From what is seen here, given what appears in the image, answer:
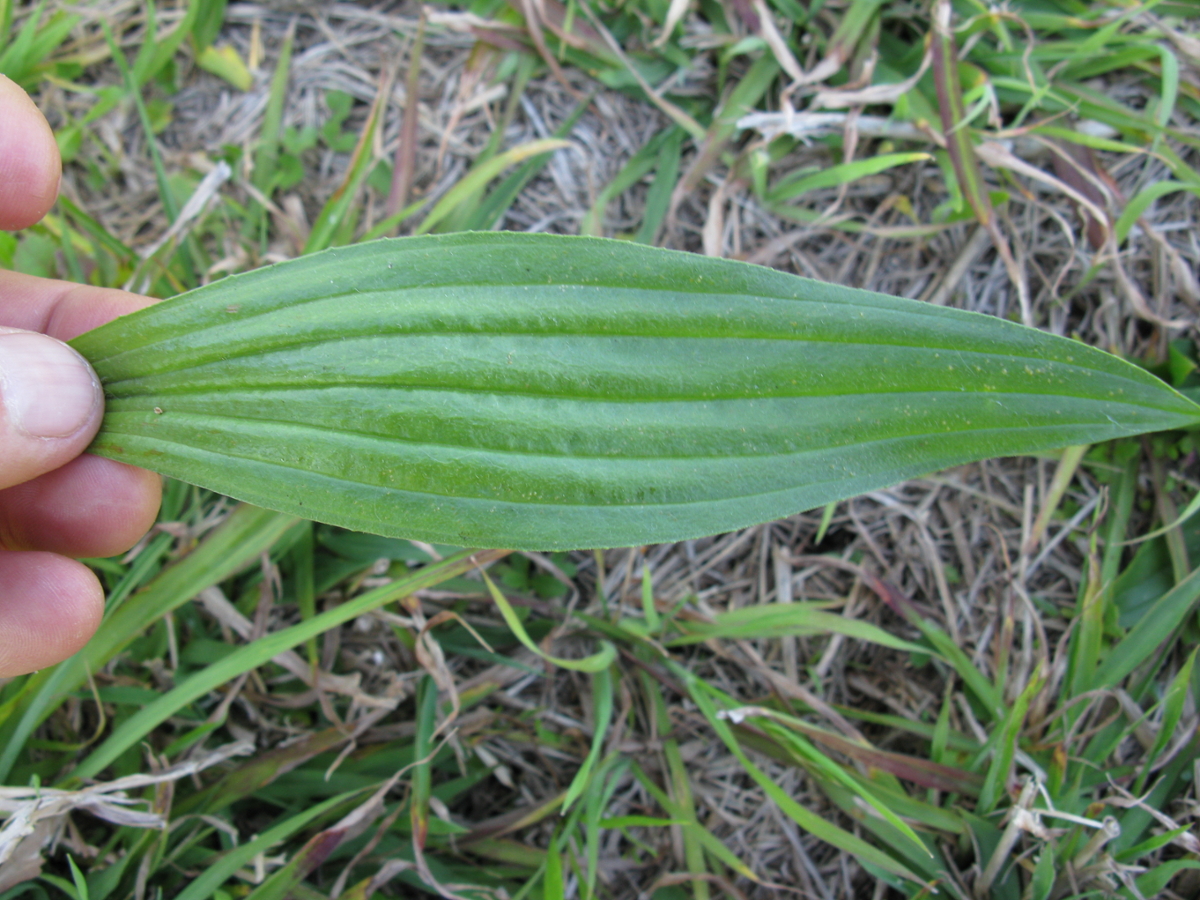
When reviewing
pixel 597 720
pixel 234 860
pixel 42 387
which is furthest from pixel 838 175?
pixel 234 860

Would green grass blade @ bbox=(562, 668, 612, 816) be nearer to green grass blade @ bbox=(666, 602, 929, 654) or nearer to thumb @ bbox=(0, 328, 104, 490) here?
green grass blade @ bbox=(666, 602, 929, 654)

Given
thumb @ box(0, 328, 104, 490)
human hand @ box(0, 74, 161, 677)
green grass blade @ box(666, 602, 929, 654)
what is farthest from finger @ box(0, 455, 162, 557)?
green grass blade @ box(666, 602, 929, 654)

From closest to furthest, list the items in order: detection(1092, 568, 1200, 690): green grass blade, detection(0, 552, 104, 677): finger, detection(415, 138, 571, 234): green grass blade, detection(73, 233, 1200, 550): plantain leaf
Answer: detection(73, 233, 1200, 550): plantain leaf → detection(0, 552, 104, 677): finger → detection(1092, 568, 1200, 690): green grass blade → detection(415, 138, 571, 234): green grass blade

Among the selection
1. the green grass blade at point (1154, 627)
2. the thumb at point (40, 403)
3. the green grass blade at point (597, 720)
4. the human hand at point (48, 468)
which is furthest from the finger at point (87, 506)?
the green grass blade at point (1154, 627)

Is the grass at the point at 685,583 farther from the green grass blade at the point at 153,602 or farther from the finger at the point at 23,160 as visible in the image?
the finger at the point at 23,160

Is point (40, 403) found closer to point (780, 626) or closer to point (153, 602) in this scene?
point (153, 602)

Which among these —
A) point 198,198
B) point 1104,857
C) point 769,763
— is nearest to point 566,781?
point 769,763

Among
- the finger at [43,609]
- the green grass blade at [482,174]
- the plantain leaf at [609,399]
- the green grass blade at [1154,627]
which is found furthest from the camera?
the green grass blade at [482,174]
